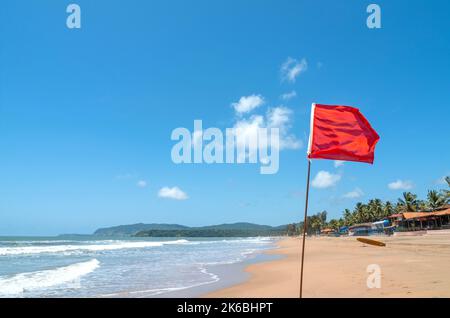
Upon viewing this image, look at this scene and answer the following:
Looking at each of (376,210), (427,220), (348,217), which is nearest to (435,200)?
(427,220)

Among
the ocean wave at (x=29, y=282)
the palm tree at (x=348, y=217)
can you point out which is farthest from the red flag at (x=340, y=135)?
the palm tree at (x=348, y=217)

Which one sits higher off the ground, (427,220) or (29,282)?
(29,282)

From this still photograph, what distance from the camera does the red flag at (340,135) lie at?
6488 mm

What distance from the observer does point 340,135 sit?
6602 millimetres

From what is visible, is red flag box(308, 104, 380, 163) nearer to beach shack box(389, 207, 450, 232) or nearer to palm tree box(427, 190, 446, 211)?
beach shack box(389, 207, 450, 232)

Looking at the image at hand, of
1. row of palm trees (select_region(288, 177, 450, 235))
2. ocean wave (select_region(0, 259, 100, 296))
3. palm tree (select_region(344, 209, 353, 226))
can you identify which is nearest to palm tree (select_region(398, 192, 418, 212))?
row of palm trees (select_region(288, 177, 450, 235))

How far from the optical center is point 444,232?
1737 inches

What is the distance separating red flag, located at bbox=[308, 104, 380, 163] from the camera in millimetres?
6488

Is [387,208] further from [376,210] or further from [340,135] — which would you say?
[340,135]

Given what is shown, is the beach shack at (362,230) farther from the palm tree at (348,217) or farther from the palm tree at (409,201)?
the palm tree at (348,217)

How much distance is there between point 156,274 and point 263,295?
27.0 feet
